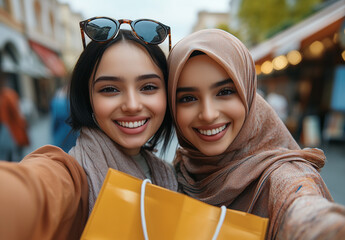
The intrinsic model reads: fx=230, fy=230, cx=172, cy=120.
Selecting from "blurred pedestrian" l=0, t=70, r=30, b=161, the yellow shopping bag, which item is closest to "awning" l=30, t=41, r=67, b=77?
"blurred pedestrian" l=0, t=70, r=30, b=161

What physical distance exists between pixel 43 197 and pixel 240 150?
3.29 feet

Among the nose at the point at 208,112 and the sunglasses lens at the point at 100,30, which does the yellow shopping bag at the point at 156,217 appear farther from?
Answer: the sunglasses lens at the point at 100,30

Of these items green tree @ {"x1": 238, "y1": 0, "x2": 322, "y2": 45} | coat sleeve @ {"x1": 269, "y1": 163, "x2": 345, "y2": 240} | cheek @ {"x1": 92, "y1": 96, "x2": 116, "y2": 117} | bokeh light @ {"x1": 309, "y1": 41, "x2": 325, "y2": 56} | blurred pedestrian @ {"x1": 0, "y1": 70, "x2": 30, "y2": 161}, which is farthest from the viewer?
green tree @ {"x1": 238, "y1": 0, "x2": 322, "y2": 45}

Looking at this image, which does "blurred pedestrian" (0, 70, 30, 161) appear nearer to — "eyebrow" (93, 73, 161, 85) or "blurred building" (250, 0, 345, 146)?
"eyebrow" (93, 73, 161, 85)

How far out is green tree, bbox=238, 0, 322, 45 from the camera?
39.6 feet

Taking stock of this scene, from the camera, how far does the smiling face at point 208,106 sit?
3.88 feet

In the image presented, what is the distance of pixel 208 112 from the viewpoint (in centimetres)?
117

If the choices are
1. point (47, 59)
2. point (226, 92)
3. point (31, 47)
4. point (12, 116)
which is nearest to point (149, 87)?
point (226, 92)

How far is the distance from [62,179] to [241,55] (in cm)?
108

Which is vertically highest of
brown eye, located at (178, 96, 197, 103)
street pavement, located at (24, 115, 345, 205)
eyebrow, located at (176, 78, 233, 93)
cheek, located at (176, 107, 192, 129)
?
eyebrow, located at (176, 78, 233, 93)

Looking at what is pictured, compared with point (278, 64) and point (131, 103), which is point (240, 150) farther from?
point (278, 64)

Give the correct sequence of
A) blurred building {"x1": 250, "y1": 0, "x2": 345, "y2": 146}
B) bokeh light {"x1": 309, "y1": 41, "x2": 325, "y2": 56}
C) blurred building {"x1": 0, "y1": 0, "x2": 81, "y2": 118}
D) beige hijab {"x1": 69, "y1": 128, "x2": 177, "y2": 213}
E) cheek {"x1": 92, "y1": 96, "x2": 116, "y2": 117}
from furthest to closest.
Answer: blurred building {"x1": 0, "y1": 0, "x2": 81, "y2": 118}, bokeh light {"x1": 309, "y1": 41, "x2": 325, "y2": 56}, blurred building {"x1": 250, "y1": 0, "x2": 345, "y2": 146}, cheek {"x1": 92, "y1": 96, "x2": 116, "y2": 117}, beige hijab {"x1": 69, "y1": 128, "x2": 177, "y2": 213}

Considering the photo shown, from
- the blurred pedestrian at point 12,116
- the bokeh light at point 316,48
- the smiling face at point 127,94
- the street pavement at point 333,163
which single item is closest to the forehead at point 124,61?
the smiling face at point 127,94

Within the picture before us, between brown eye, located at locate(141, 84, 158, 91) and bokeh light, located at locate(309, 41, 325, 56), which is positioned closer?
brown eye, located at locate(141, 84, 158, 91)
